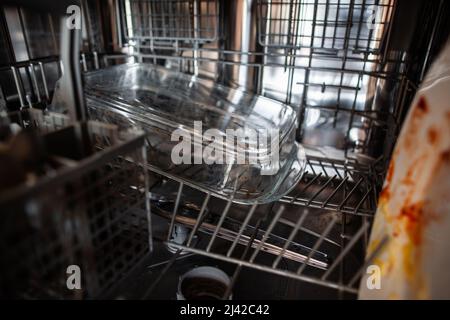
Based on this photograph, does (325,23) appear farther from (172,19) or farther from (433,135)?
(433,135)

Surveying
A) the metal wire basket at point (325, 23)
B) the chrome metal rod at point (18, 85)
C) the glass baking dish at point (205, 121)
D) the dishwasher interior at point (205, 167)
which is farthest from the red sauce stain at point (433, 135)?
the chrome metal rod at point (18, 85)

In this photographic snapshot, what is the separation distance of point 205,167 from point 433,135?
1.72 ft

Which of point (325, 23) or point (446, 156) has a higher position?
point (325, 23)

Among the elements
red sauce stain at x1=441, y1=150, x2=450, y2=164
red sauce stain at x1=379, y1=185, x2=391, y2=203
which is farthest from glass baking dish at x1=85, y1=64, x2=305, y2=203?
red sauce stain at x1=441, y1=150, x2=450, y2=164

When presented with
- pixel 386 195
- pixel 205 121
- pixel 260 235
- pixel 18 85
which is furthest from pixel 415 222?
pixel 18 85

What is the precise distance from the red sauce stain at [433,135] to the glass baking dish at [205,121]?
0.36 metres

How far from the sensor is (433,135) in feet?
1.37

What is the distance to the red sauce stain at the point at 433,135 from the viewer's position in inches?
16.2

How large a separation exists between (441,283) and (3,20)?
1126mm

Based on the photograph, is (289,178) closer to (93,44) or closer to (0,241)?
(0,241)

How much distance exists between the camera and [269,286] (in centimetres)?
69

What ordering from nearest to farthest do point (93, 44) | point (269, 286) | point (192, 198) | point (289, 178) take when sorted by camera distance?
point (269, 286)
point (289, 178)
point (192, 198)
point (93, 44)

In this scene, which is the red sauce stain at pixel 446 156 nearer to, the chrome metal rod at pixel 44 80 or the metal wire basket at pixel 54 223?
the metal wire basket at pixel 54 223

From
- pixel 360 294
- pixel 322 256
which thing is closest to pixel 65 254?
pixel 360 294
